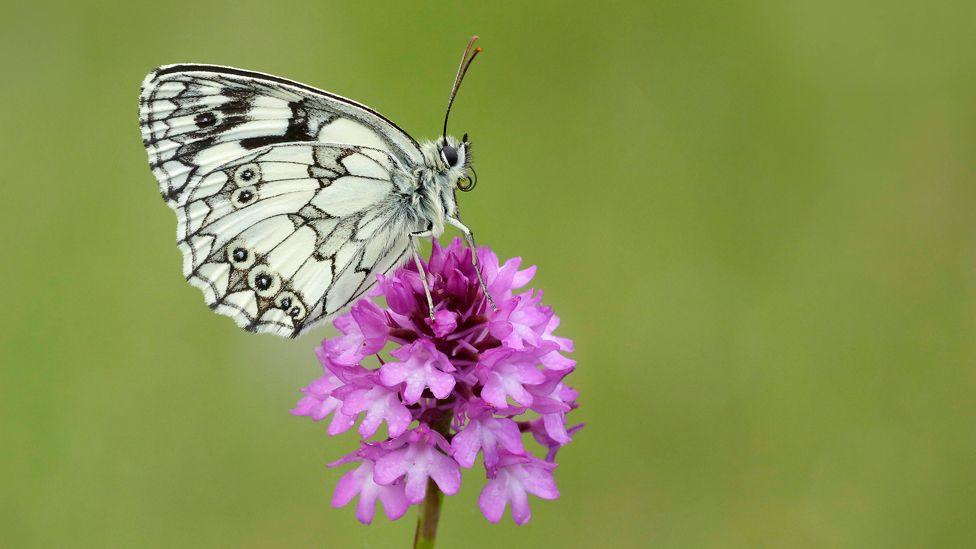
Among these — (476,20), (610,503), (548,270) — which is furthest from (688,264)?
(476,20)

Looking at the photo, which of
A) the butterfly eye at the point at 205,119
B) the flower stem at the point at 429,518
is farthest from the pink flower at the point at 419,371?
the butterfly eye at the point at 205,119

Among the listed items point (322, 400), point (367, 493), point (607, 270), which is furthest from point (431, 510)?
point (607, 270)

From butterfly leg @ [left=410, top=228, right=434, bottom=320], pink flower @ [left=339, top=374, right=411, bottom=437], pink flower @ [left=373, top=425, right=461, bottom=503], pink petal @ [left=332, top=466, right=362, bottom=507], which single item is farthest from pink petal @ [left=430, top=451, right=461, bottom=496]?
butterfly leg @ [left=410, top=228, right=434, bottom=320]

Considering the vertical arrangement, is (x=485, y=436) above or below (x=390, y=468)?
above

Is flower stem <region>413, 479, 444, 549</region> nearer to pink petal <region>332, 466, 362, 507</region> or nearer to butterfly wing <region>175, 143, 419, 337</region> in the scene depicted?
pink petal <region>332, 466, 362, 507</region>

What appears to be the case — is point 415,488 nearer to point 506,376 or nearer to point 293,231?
point 506,376

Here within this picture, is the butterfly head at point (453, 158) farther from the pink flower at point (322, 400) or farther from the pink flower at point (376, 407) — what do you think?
the pink flower at point (376, 407)
